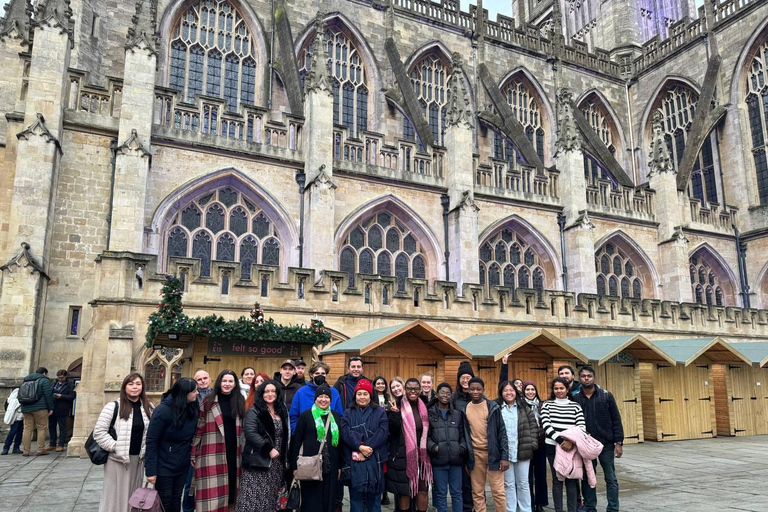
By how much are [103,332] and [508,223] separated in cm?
1441

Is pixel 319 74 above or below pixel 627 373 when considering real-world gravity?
above

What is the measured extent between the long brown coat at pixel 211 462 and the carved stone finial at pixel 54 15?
1406 centimetres

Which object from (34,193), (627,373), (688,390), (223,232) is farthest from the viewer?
(223,232)

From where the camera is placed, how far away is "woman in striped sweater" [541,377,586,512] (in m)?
6.71

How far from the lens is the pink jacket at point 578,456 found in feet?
21.5

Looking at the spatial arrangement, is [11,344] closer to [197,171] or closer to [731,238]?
[197,171]

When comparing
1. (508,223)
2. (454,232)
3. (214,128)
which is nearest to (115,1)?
(214,128)

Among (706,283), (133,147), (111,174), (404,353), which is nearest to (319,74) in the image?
(133,147)

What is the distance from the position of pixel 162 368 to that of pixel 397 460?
7615 millimetres

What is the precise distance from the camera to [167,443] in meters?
5.39

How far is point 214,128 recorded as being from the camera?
17859 mm

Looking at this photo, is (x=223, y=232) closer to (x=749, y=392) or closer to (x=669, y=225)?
(x=749, y=392)

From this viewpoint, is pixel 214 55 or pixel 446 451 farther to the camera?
pixel 214 55

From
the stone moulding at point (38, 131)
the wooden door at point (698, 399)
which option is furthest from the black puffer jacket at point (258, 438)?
the stone moulding at point (38, 131)
